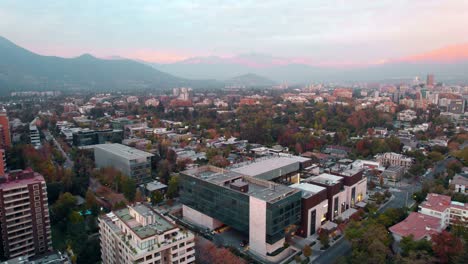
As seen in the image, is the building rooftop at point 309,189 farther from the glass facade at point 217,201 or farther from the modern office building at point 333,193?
the glass facade at point 217,201

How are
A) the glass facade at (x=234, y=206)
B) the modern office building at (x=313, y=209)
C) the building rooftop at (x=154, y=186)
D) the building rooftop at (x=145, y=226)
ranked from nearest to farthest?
the building rooftop at (x=145, y=226)
the glass facade at (x=234, y=206)
the modern office building at (x=313, y=209)
the building rooftop at (x=154, y=186)

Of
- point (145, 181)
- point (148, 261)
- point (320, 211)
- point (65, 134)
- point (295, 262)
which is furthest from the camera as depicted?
point (65, 134)

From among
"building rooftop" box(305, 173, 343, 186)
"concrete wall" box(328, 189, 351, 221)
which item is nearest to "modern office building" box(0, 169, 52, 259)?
"building rooftop" box(305, 173, 343, 186)

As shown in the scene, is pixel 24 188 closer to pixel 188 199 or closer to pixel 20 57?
pixel 188 199

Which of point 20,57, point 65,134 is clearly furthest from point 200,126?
point 20,57

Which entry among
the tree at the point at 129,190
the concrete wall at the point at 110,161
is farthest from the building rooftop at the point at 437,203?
the concrete wall at the point at 110,161

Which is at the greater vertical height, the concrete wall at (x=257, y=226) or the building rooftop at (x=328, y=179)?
the building rooftop at (x=328, y=179)

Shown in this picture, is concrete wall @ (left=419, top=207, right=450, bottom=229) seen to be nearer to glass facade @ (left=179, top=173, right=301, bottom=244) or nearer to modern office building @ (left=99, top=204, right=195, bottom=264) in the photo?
glass facade @ (left=179, top=173, right=301, bottom=244)
